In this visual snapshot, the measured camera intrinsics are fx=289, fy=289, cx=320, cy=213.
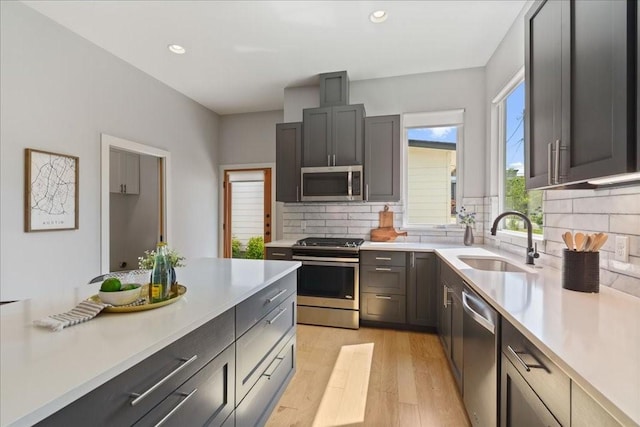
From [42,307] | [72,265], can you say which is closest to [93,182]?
[72,265]

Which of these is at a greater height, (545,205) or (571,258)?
(545,205)

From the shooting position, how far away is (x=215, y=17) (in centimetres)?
250

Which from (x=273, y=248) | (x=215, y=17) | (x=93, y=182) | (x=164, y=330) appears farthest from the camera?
(x=273, y=248)

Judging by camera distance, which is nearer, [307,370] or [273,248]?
[307,370]

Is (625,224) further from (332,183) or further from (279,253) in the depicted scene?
(279,253)

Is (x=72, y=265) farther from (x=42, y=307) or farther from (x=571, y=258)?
(x=571, y=258)

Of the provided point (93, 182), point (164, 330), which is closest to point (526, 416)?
point (164, 330)

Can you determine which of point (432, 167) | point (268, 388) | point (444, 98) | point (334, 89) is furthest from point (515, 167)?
point (268, 388)

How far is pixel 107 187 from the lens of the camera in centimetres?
299

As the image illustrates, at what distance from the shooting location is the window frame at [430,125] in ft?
11.2

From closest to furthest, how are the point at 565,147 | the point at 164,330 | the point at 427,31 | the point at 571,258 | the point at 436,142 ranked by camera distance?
the point at 164,330
the point at 565,147
the point at 571,258
the point at 427,31
the point at 436,142

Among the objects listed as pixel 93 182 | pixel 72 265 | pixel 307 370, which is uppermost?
pixel 93 182

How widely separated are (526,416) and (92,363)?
52.9 inches

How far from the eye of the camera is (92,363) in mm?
681
